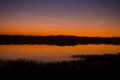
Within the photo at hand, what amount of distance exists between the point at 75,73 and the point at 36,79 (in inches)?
81.9

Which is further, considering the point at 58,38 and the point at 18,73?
the point at 58,38

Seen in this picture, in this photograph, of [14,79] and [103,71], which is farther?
[103,71]

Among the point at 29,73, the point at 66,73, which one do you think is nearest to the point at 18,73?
the point at 29,73

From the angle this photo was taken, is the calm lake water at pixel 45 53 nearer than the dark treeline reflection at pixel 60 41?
Yes

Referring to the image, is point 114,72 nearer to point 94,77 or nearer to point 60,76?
point 94,77

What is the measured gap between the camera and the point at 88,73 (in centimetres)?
1189

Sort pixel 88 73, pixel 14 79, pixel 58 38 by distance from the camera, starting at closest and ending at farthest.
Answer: pixel 14 79
pixel 88 73
pixel 58 38

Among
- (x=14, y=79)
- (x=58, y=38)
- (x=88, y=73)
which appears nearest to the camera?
(x=14, y=79)

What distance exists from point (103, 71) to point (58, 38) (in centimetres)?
6217

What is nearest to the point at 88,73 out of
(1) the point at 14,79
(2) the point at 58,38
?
(1) the point at 14,79

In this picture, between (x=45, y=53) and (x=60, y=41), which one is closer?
(x=45, y=53)

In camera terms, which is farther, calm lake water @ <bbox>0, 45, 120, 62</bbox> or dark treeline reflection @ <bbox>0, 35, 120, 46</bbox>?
dark treeline reflection @ <bbox>0, 35, 120, 46</bbox>

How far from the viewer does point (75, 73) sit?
11.9 m

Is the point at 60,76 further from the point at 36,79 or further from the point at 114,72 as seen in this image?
the point at 114,72
